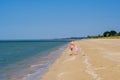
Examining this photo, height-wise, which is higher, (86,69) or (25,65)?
(86,69)

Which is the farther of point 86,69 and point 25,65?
point 25,65

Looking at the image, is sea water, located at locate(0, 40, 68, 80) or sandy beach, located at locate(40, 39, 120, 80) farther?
sea water, located at locate(0, 40, 68, 80)

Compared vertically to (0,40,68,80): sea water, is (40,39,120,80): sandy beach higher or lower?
higher

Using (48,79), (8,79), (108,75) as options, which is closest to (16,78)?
(8,79)

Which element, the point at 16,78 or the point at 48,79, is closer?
the point at 48,79

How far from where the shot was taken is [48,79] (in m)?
12.8

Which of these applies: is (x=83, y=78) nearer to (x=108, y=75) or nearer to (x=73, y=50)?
(x=108, y=75)

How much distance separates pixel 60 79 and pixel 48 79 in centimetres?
87

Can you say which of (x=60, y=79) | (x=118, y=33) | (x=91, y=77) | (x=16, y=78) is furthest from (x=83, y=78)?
(x=118, y=33)

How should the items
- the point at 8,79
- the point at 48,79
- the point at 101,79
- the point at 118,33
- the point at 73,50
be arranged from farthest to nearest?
the point at 118,33, the point at 73,50, the point at 8,79, the point at 48,79, the point at 101,79

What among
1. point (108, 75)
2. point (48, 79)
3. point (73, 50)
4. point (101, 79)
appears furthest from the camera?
point (73, 50)

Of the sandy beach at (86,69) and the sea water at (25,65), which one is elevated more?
the sandy beach at (86,69)

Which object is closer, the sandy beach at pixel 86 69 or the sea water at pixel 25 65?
the sandy beach at pixel 86 69

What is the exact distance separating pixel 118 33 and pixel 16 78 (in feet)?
593
